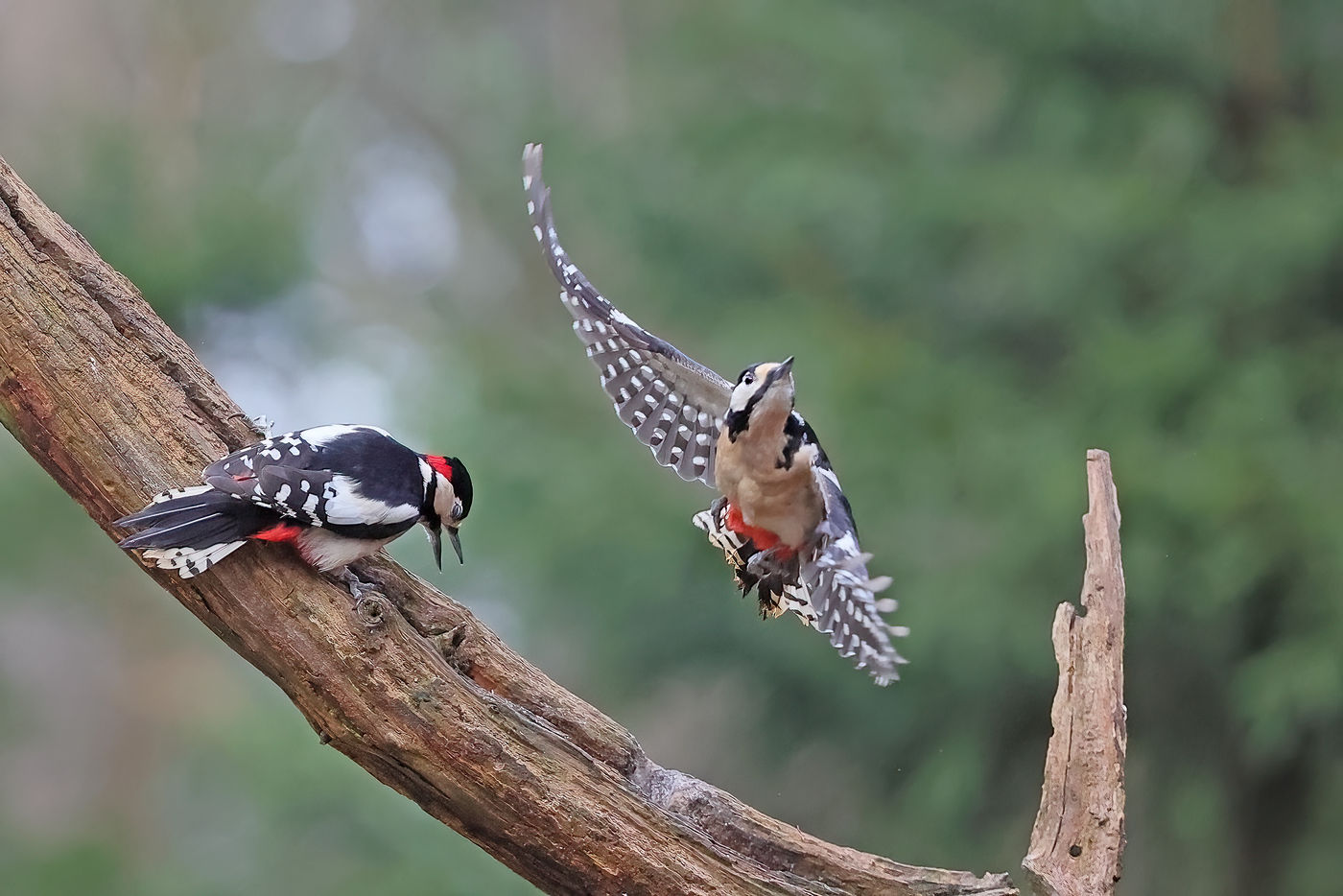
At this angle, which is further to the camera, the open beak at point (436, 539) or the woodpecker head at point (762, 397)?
the open beak at point (436, 539)

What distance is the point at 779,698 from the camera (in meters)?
4.35

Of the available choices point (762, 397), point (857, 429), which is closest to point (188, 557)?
point (762, 397)

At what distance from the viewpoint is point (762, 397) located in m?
2.30

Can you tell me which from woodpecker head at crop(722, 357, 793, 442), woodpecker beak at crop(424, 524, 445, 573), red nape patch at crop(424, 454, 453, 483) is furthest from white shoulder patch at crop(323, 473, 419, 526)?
woodpecker head at crop(722, 357, 793, 442)

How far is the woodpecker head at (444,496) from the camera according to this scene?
7.77 ft

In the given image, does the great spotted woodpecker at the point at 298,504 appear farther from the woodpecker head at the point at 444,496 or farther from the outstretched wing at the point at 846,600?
the outstretched wing at the point at 846,600

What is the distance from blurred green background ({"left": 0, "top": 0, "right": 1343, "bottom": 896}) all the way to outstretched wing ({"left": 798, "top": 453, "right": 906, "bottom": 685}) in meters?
1.65

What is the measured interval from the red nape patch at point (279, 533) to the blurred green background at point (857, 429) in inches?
57.4

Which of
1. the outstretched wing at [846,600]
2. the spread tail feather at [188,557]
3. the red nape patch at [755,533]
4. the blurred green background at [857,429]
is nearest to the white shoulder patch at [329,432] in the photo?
the spread tail feather at [188,557]

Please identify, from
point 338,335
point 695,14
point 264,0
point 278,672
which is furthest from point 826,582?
point 264,0

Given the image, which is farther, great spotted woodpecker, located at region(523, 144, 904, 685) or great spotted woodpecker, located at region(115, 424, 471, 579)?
great spotted woodpecker, located at region(523, 144, 904, 685)

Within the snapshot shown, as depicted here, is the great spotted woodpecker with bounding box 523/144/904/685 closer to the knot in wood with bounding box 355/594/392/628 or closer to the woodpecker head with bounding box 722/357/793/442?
the woodpecker head with bounding box 722/357/793/442

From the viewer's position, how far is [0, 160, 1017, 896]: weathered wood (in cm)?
201

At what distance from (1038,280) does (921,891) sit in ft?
7.38
